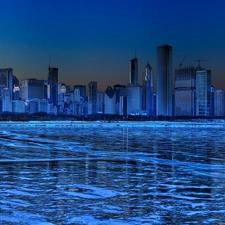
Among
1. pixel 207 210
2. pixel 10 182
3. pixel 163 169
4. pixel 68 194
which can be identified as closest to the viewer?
pixel 207 210

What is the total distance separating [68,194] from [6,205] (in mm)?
1690

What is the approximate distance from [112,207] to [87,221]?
1144 millimetres

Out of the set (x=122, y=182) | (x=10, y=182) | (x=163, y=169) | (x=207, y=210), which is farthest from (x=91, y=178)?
(x=207, y=210)

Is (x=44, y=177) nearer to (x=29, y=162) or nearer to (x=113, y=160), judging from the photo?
(x=29, y=162)

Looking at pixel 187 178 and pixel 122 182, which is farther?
pixel 187 178

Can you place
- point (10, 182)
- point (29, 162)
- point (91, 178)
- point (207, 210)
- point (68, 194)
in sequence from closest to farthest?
1. point (207, 210)
2. point (68, 194)
3. point (10, 182)
4. point (91, 178)
5. point (29, 162)

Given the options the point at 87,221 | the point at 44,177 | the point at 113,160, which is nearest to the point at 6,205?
the point at 87,221

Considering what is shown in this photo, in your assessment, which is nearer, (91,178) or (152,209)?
(152,209)

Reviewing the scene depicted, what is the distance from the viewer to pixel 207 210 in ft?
24.7

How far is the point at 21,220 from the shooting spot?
6730 mm

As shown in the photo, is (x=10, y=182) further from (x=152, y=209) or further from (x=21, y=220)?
(x=152, y=209)

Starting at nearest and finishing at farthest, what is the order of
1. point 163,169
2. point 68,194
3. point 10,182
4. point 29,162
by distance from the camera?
point 68,194
point 10,182
point 163,169
point 29,162

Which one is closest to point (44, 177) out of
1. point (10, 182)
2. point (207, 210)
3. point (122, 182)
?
point (10, 182)

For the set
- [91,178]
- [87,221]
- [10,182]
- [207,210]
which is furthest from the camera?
[91,178]
